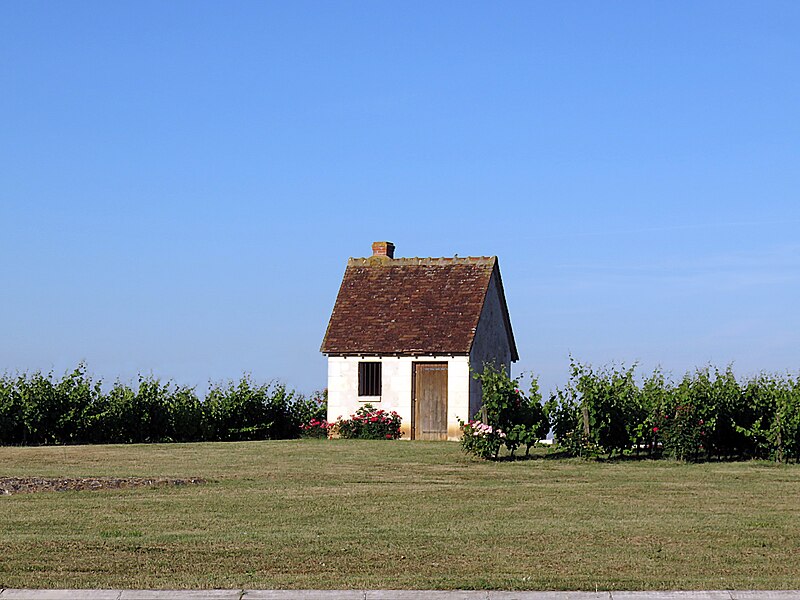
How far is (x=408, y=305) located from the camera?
1432 inches

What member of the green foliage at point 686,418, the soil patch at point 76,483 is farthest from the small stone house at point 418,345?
the soil patch at point 76,483

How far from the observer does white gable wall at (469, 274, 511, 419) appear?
35.1 meters

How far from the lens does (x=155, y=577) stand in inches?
371

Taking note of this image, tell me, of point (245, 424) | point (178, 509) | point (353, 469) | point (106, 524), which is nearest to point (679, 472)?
point (353, 469)

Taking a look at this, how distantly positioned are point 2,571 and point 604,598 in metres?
5.09

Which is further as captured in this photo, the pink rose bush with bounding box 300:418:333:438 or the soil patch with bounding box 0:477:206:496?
the pink rose bush with bounding box 300:418:333:438

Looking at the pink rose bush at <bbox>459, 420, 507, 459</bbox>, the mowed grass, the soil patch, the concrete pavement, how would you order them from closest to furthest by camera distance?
the concrete pavement → the mowed grass → the soil patch → the pink rose bush at <bbox>459, 420, 507, 459</bbox>

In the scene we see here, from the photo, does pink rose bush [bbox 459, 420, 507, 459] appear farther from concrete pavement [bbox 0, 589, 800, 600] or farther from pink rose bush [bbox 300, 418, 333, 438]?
concrete pavement [bbox 0, 589, 800, 600]

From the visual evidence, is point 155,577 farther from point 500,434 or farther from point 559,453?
point 559,453

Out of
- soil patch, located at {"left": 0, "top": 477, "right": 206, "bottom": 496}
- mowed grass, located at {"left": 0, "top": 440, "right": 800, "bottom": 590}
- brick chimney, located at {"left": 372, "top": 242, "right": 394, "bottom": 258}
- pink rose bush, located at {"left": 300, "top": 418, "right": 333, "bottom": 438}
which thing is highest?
brick chimney, located at {"left": 372, "top": 242, "right": 394, "bottom": 258}

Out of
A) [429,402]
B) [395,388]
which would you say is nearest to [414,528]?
[429,402]

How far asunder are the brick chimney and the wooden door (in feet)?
17.9

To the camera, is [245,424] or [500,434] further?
[245,424]

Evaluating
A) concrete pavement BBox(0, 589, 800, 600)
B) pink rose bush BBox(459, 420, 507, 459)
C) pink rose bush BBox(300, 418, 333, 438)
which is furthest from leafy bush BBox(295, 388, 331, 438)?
concrete pavement BBox(0, 589, 800, 600)
